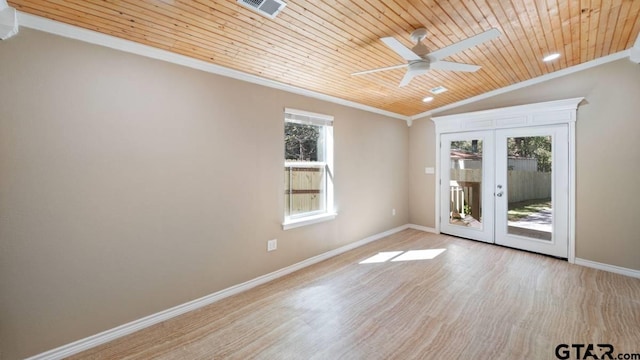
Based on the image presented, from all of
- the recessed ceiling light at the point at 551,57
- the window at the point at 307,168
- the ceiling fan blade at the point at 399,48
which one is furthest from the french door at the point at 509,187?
the ceiling fan blade at the point at 399,48

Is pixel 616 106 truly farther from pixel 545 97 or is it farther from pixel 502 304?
pixel 502 304

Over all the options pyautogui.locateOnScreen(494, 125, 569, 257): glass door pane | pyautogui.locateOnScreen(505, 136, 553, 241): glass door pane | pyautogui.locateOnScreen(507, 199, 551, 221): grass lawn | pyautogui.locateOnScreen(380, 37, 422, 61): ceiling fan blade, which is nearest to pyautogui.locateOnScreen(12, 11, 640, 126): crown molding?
pyautogui.locateOnScreen(494, 125, 569, 257): glass door pane

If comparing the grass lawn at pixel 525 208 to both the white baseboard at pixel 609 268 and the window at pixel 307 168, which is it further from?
the window at pixel 307 168

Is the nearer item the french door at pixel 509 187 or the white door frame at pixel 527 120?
the white door frame at pixel 527 120

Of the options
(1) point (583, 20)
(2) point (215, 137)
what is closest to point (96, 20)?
(2) point (215, 137)

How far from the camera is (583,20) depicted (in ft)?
8.38

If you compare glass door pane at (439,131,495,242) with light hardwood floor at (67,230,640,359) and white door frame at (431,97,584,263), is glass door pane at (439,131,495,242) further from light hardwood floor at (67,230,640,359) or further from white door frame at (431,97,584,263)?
light hardwood floor at (67,230,640,359)

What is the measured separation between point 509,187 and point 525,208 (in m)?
0.40

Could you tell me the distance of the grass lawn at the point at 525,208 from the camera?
4.13 meters

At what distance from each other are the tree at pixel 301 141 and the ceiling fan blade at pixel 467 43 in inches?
75.1

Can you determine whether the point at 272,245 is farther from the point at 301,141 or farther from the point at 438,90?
the point at 438,90

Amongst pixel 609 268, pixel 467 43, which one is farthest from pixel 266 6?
pixel 609 268

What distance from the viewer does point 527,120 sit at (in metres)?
4.19

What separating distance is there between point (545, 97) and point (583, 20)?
5.87 feet
